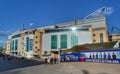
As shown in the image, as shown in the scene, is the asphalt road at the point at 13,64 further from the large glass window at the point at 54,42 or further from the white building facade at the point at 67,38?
the large glass window at the point at 54,42

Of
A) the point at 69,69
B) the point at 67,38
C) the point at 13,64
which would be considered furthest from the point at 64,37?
the point at 69,69

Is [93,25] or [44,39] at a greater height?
[93,25]

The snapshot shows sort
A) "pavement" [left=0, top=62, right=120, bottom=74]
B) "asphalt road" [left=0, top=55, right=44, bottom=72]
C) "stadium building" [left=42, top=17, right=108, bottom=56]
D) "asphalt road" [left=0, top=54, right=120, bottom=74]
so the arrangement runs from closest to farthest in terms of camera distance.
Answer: "pavement" [left=0, top=62, right=120, bottom=74] → "asphalt road" [left=0, top=54, right=120, bottom=74] → "asphalt road" [left=0, top=55, right=44, bottom=72] → "stadium building" [left=42, top=17, right=108, bottom=56]

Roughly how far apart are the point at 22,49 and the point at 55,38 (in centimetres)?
3362

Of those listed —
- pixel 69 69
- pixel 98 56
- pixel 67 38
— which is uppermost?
pixel 67 38

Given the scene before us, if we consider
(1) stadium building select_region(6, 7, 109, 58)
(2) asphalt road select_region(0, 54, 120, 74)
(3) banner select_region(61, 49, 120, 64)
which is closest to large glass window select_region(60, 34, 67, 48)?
(1) stadium building select_region(6, 7, 109, 58)

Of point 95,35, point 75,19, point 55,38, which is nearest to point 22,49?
point 55,38

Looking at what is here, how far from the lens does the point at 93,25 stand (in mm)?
124625

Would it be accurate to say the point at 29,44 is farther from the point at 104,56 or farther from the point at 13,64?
the point at 104,56

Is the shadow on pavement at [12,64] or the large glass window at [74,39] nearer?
the shadow on pavement at [12,64]

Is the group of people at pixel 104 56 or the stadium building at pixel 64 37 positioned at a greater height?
the stadium building at pixel 64 37

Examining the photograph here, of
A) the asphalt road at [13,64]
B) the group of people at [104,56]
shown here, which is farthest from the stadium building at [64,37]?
the group of people at [104,56]

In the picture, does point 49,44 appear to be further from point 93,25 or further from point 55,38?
point 93,25

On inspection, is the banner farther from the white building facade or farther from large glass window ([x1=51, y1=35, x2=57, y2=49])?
large glass window ([x1=51, y1=35, x2=57, y2=49])
